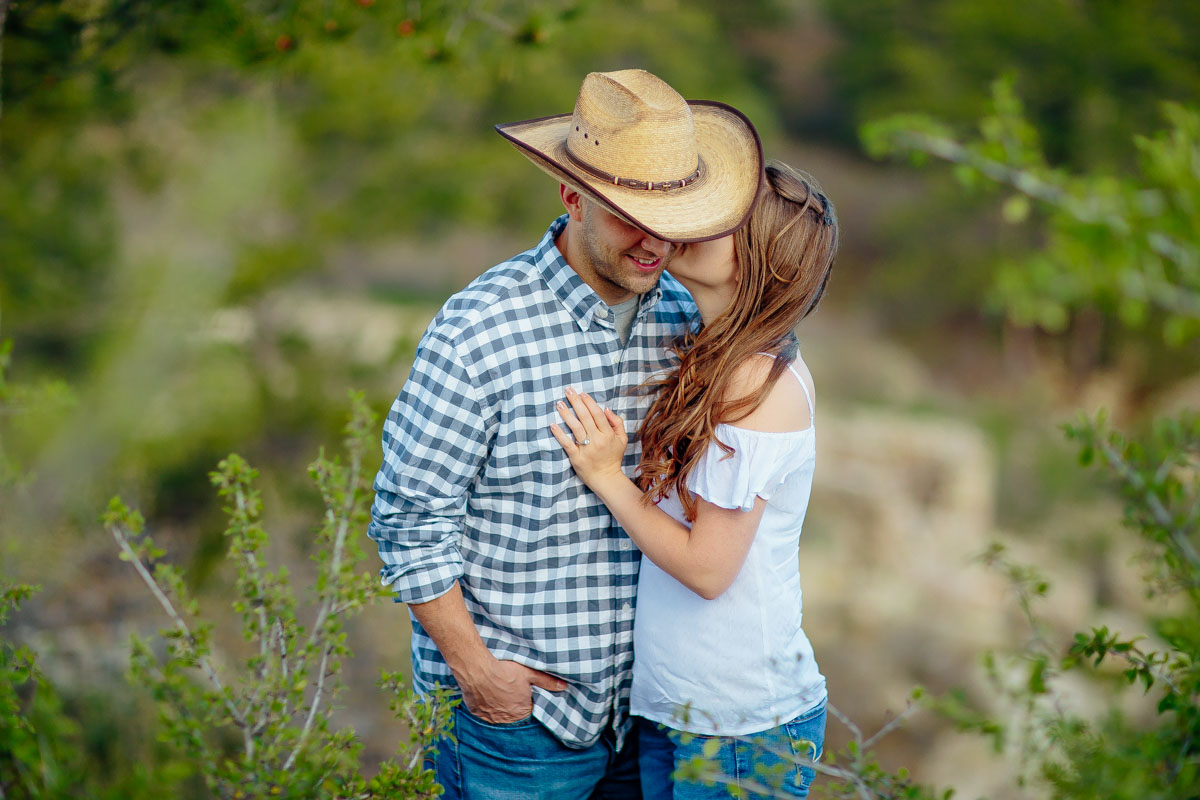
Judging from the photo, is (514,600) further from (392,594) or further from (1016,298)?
(1016,298)

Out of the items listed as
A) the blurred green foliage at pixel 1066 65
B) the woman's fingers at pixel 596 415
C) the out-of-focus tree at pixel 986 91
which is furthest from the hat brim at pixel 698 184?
the blurred green foliage at pixel 1066 65

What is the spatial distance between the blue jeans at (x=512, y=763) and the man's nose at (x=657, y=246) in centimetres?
99

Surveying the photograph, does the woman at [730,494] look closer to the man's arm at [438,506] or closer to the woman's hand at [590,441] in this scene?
the woman's hand at [590,441]

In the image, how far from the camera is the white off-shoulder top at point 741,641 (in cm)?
195

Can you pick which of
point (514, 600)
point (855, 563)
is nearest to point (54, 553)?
point (514, 600)

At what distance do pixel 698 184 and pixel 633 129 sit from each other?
6.9 inches

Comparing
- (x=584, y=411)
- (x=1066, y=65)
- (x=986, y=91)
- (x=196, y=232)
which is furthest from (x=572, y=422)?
(x=1066, y=65)

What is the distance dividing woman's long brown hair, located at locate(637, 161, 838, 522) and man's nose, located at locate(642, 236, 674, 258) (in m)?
0.13

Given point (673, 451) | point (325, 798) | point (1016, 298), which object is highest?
point (1016, 298)

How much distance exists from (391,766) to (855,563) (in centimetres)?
885

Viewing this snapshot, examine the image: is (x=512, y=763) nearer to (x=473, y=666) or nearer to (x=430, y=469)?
(x=473, y=666)

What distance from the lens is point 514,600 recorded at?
202 centimetres

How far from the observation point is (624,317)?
2098 mm

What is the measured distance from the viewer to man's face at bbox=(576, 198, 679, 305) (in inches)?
75.4
